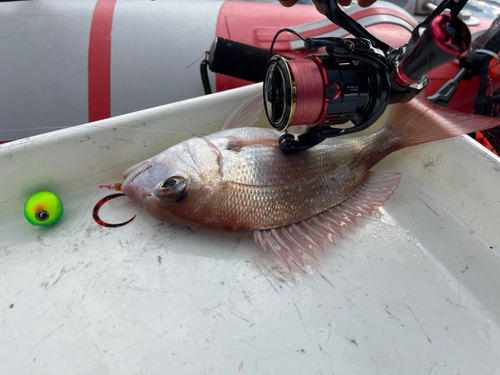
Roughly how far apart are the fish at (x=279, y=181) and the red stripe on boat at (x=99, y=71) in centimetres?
77

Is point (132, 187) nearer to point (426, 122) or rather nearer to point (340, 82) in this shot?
point (340, 82)

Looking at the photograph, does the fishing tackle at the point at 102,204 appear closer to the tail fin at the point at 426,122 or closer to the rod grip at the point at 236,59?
the rod grip at the point at 236,59

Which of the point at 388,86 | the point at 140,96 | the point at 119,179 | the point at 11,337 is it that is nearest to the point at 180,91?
the point at 140,96

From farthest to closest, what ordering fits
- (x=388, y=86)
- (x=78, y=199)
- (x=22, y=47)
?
(x=22, y=47), (x=78, y=199), (x=388, y=86)

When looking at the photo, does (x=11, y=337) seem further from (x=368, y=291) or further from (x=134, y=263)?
(x=368, y=291)

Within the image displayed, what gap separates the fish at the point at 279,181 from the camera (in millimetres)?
1180

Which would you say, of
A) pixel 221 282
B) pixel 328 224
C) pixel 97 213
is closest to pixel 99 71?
pixel 97 213

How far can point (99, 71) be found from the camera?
1806 millimetres

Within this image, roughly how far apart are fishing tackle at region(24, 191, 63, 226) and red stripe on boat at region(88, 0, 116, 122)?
0.79 m

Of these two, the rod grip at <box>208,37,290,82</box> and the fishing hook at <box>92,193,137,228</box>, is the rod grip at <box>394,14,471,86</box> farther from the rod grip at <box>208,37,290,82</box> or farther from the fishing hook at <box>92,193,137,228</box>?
the fishing hook at <box>92,193,137,228</box>

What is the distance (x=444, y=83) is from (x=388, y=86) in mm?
1232

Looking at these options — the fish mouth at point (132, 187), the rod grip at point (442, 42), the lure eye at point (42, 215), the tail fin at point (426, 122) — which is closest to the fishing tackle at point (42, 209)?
the lure eye at point (42, 215)

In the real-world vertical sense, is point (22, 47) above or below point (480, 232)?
above

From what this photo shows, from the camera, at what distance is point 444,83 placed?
183cm
